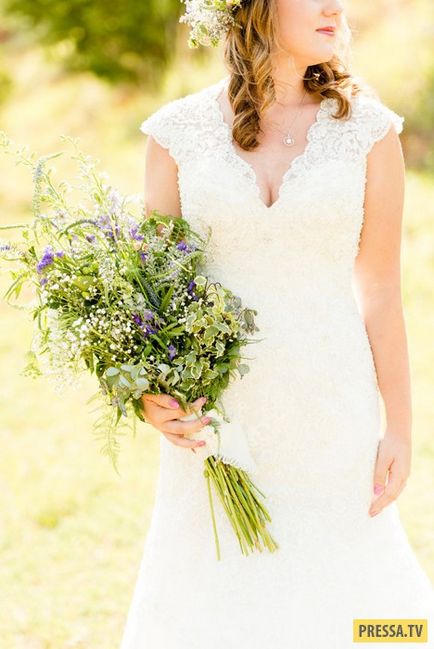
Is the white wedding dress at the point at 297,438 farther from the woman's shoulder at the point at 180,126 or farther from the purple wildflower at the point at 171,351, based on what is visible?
the purple wildflower at the point at 171,351

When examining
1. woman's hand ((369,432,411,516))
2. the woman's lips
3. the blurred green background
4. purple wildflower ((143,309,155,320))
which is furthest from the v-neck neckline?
woman's hand ((369,432,411,516))

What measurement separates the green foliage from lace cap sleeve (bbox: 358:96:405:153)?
2217 cm

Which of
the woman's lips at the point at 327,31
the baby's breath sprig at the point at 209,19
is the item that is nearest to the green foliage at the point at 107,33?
the baby's breath sprig at the point at 209,19

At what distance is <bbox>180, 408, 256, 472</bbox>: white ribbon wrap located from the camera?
259 centimetres

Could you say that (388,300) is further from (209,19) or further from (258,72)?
(209,19)

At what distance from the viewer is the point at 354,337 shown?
2.77 metres

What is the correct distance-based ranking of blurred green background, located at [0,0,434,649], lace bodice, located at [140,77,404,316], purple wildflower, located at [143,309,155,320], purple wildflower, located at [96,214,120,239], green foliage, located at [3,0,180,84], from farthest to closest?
green foliage, located at [3,0,180,84] → blurred green background, located at [0,0,434,649] → lace bodice, located at [140,77,404,316] → purple wildflower, located at [96,214,120,239] → purple wildflower, located at [143,309,155,320]

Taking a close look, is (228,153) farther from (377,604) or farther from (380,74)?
(380,74)

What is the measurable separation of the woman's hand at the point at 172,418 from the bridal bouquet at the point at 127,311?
0.02m

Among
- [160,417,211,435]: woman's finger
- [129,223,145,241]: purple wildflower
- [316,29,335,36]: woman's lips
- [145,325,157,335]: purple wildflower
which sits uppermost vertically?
[316,29,335,36]: woman's lips

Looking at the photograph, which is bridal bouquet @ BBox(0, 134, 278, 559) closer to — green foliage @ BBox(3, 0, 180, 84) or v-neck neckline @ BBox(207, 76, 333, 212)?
v-neck neckline @ BBox(207, 76, 333, 212)

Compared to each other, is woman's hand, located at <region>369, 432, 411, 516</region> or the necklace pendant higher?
the necklace pendant

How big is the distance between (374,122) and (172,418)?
1055 mm

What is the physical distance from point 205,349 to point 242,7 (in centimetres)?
110
